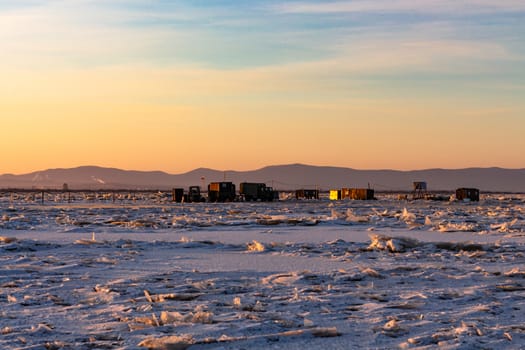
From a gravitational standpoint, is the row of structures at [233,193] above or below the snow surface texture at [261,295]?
above

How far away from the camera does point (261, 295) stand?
9609mm

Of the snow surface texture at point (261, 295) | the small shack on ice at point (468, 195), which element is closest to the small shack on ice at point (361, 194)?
the small shack on ice at point (468, 195)

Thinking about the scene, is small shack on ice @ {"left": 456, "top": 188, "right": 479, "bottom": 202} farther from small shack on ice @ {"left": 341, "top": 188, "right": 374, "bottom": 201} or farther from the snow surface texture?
the snow surface texture

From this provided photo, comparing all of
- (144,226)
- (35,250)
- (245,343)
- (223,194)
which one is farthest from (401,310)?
(223,194)

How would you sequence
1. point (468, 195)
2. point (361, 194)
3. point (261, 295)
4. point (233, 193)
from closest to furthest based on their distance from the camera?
point (261, 295) → point (233, 193) → point (468, 195) → point (361, 194)

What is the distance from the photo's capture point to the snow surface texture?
705cm

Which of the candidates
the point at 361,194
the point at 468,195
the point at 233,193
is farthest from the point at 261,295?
the point at 361,194

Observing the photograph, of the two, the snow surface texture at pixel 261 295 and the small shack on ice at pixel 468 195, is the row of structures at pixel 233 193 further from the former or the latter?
the snow surface texture at pixel 261 295

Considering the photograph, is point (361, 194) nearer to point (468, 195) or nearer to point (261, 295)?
point (468, 195)

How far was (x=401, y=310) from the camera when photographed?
8.52 m

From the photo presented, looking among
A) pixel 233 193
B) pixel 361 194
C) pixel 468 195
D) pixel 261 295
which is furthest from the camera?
pixel 361 194

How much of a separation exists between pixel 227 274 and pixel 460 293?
12.9 feet

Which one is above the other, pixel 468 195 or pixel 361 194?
pixel 468 195

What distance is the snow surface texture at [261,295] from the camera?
705cm
